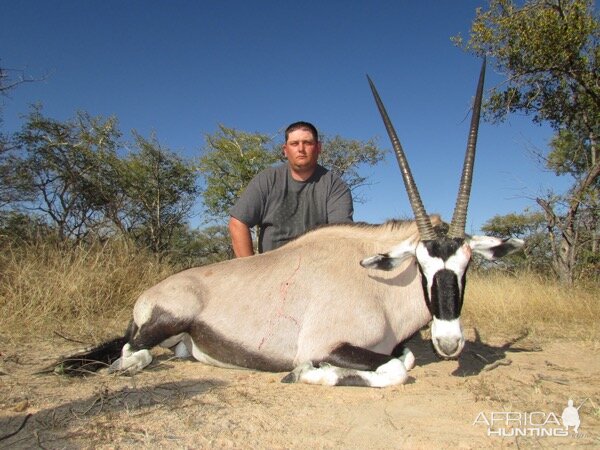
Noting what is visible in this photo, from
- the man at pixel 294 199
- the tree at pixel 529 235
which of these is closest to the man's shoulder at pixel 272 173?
the man at pixel 294 199

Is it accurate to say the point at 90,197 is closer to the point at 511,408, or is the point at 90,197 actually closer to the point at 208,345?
the point at 208,345

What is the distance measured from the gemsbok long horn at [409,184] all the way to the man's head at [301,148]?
119 cm

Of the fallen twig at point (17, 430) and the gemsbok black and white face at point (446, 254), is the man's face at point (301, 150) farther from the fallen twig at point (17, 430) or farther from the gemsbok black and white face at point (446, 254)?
the fallen twig at point (17, 430)

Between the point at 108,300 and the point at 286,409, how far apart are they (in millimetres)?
4011

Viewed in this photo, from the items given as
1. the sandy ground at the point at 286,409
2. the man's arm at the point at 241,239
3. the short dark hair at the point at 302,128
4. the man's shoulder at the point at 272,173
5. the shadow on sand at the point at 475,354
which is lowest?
the shadow on sand at the point at 475,354

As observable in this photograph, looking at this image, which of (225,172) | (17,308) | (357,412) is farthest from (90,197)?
(357,412)

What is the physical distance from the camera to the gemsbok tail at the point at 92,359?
10.7ft

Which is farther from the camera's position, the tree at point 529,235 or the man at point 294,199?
the tree at point 529,235

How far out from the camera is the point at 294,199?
16.9ft

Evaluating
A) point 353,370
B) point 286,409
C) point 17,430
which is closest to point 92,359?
point 17,430

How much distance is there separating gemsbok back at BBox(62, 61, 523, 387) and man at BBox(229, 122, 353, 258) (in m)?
1.28

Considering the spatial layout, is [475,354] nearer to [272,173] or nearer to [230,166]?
[272,173]

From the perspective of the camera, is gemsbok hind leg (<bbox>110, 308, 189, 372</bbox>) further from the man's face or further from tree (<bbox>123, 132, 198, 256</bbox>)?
tree (<bbox>123, 132, 198, 256</bbox>)

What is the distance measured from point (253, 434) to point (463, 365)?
85.6 inches
